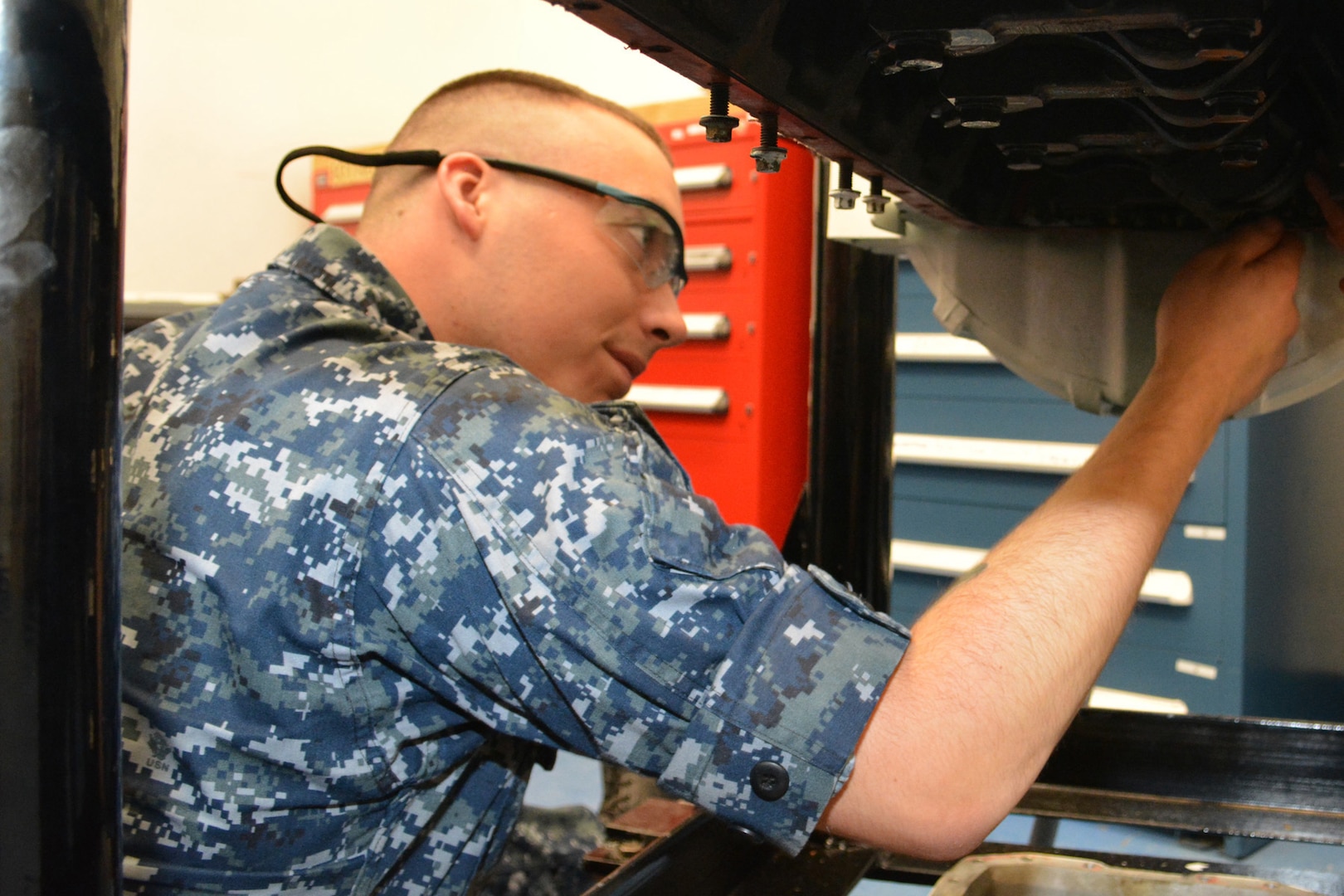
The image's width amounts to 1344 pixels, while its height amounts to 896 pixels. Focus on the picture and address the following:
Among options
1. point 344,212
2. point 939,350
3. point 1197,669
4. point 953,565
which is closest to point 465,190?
point 939,350

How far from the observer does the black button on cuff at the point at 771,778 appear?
57cm

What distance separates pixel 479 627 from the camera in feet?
1.90

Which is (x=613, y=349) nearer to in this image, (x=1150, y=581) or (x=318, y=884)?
(x=318, y=884)

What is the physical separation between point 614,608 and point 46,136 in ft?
1.14

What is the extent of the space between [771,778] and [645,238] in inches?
21.6

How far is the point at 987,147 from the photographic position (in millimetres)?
804

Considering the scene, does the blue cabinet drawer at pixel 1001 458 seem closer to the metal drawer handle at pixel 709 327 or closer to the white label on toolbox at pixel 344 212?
the metal drawer handle at pixel 709 327

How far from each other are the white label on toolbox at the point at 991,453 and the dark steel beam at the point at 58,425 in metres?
1.92

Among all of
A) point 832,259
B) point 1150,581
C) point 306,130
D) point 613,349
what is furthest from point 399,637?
point 306,130

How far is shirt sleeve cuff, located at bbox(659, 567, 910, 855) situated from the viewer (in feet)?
1.85

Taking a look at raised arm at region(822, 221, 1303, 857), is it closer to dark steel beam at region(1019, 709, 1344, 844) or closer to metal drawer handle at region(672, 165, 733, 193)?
dark steel beam at region(1019, 709, 1344, 844)

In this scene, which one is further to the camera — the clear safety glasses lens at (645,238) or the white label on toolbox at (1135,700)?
the white label on toolbox at (1135,700)

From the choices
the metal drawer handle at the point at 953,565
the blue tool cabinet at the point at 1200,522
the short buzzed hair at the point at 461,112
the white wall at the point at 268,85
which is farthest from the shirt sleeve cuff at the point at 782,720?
the white wall at the point at 268,85

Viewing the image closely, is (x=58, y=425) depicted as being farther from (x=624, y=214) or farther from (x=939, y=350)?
(x=939, y=350)
